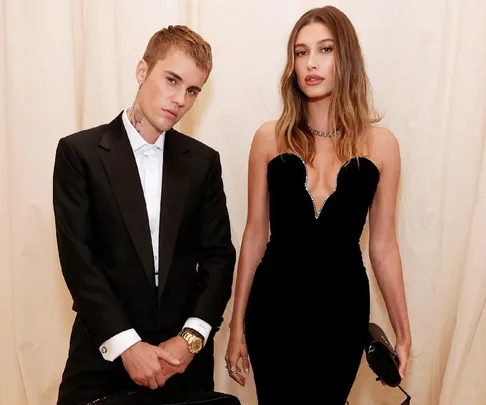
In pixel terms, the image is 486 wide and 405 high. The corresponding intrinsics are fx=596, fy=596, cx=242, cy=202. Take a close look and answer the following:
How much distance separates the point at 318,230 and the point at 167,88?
486mm

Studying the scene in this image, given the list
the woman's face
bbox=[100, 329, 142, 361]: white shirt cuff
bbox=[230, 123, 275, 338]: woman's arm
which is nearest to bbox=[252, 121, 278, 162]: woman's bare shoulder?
bbox=[230, 123, 275, 338]: woman's arm

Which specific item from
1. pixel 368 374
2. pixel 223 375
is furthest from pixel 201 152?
pixel 368 374

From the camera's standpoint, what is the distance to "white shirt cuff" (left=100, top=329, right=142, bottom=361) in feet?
3.94

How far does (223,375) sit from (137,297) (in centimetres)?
85

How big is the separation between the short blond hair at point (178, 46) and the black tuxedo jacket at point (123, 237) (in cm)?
17

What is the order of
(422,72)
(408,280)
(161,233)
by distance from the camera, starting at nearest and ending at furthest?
(161,233), (422,72), (408,280)

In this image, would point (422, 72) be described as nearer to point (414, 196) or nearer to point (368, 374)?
point (414, 196)

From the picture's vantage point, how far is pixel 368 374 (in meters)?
2.00

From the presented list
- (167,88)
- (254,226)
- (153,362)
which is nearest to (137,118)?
(167,88)

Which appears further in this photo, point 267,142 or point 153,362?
point 267,142

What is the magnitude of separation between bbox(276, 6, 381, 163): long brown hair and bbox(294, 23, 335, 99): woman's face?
0.01 meters

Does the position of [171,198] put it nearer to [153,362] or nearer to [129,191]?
[129,191]

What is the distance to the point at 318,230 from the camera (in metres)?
1.42

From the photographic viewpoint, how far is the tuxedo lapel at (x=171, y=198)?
1.26 meters
